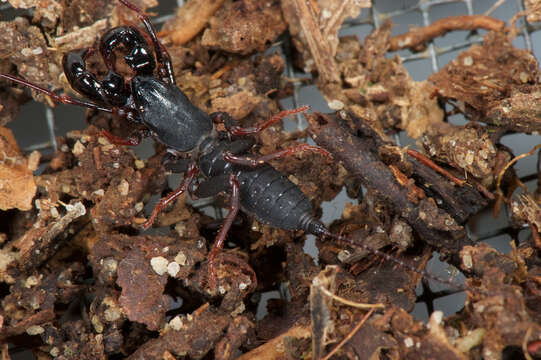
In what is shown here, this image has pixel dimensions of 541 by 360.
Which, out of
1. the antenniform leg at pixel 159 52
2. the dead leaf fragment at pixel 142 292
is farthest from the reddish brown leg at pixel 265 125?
the dead leaf fragment at pixel 142 292

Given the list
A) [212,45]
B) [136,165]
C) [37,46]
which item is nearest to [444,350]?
[136,165]

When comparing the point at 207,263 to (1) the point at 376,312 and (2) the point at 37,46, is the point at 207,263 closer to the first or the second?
(1) the point at 376,312

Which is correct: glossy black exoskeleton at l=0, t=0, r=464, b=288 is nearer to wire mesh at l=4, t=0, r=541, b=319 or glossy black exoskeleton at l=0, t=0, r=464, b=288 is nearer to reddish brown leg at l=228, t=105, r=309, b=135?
reddish brown leg at l=228, t=105, r=309, b=135

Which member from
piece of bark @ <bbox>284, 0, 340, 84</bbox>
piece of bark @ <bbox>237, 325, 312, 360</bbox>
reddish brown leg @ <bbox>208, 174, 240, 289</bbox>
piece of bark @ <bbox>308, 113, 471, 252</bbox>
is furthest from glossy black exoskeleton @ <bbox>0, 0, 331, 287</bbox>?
piece of bark @ <bbox>237, 325, 312, 360</bbox>

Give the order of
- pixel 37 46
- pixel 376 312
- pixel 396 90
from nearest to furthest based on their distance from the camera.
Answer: pixel 376 312 < pixel 37 46 < pixel 396 90

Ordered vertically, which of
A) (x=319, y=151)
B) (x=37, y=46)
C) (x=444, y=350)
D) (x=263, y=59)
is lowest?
(x=444, y=350)

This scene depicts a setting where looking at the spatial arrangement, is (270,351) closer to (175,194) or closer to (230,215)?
(230,215)

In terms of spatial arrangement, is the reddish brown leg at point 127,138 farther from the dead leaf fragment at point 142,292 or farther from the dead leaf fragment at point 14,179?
the dead leaf fragment at point 142,292
